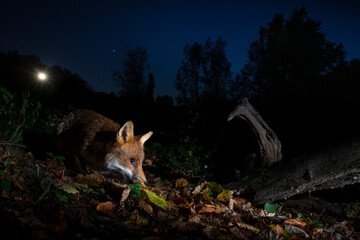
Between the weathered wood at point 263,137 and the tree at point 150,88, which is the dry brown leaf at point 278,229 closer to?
the weathered wood at point 263,137

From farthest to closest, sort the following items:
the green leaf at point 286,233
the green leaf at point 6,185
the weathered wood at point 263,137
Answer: the weathered wood at point 263,137
the green leaf at point 286,233
the green leaf at point 6,185

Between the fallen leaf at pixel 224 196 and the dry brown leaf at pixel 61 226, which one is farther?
the fallen leaf at pixel 224 196

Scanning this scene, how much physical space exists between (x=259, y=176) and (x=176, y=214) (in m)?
2.16

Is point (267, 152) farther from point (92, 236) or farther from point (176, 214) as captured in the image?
point (92, 236)

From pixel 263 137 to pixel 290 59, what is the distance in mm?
12380

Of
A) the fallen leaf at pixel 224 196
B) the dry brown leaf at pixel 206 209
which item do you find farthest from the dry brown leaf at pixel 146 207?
the fallen leaf at pixel 224 196

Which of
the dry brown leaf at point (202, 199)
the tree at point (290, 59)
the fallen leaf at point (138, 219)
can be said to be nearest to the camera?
the fallen leaf at point (138, 219)

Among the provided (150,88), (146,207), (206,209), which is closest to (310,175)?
A: (206,209)

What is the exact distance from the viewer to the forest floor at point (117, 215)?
147cm

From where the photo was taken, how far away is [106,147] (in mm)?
3758

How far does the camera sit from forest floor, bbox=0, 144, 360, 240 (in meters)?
1.47

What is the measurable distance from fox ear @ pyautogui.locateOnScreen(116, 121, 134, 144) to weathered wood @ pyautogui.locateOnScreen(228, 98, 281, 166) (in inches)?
90.9

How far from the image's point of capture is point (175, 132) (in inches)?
401

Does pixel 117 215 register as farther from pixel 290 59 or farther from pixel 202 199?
pixel 290 59
